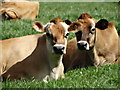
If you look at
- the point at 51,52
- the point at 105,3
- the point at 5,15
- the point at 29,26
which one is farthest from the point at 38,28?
the point at 105,3

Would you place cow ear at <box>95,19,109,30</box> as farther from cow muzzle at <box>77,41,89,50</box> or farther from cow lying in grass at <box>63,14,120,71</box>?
cow muzzle at <box>77,41,89,50</box>

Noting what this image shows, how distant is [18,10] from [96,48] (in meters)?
8.17

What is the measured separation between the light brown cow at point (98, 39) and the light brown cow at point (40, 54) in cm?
77

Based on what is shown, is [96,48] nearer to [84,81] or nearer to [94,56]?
[94,56]

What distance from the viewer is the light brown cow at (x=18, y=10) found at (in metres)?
16.7

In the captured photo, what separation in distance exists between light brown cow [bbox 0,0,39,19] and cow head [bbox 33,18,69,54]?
8.72 metres

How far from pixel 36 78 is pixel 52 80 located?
31cm

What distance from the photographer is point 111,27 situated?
32.4ft

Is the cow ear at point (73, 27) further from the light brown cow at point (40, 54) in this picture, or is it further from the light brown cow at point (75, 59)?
the light brown cow at point (75, 59)

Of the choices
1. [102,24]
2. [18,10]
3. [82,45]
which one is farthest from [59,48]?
[18,10]

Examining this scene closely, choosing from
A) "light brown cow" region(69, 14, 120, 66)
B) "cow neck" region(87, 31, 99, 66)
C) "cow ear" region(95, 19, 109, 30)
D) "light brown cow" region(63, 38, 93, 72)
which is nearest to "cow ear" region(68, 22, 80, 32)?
"light brown cow" region(69, 14, 120, 66)

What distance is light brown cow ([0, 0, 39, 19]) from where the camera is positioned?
16672mm

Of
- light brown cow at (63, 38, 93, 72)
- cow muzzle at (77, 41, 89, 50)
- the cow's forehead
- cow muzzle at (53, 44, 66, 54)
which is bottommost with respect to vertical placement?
light brown cow at (63, 38, 93, 72)

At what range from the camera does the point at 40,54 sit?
326 inches
